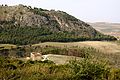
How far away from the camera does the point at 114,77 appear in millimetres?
17734

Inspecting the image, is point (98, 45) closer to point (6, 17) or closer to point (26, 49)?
point (26, 49)

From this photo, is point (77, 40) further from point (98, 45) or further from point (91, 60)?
point (91, 60)

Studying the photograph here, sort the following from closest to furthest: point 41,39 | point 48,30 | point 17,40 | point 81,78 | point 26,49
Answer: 1. point 81,78
2. point 26,49
3. point 17,40
4. point 41,39
5. point 48,30

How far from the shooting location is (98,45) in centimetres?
15738

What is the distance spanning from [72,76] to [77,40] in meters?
160

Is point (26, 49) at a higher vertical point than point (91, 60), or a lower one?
lower

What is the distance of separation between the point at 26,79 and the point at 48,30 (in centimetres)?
18467

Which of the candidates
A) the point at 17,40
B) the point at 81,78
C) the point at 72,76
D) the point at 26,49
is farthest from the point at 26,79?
the point at 17,40

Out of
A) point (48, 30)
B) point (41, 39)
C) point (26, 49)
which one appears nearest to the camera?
point (26, 49)

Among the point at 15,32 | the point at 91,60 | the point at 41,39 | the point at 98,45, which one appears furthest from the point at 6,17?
the point at 91,60

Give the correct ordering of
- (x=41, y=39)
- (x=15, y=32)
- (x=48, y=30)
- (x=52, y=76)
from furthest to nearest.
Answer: (x=48, y=30), (x=15, y=32), (x=41, y=39), (x=52, y=76)

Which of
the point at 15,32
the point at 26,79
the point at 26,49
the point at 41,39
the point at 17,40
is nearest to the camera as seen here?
the point at 26,79

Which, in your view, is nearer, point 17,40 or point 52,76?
point 52,76

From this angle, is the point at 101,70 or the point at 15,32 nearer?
the point at 101,70
